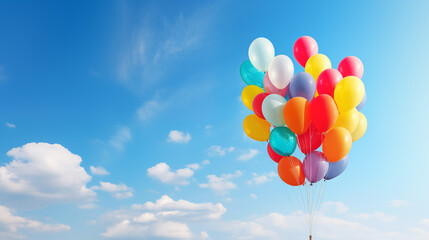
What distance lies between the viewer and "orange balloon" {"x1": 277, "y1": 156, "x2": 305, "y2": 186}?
7.71m

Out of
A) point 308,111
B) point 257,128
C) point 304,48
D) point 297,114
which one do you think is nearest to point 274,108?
point 297,114

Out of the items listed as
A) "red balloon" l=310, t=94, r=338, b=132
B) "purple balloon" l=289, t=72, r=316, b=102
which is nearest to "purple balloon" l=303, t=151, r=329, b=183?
"red balloon" l=310, t=94, r=338, b=132

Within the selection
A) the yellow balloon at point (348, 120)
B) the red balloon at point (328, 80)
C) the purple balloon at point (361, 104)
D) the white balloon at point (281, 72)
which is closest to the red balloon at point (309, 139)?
the yellow balloon at point (348, 120)

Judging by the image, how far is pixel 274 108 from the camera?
7.45 metres

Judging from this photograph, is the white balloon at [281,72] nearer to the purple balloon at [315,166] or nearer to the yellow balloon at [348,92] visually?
the yellow balloon at [348,92]

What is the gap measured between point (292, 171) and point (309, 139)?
0.81 metres

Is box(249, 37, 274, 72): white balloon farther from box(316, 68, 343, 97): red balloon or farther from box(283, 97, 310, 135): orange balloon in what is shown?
box(283, 97, 310, 135): orange balloon

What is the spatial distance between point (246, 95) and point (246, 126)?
2.51 ft

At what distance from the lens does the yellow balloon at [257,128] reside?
8.27 metres

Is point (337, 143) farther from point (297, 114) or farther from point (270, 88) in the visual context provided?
point (270, 88)

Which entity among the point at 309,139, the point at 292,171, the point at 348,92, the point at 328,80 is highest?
the point at 328,80

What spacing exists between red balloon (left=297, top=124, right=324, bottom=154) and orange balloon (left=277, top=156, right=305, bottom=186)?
33cm

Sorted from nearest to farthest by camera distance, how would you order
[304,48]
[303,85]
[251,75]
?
[303,85] < [304,48] < [251,75]

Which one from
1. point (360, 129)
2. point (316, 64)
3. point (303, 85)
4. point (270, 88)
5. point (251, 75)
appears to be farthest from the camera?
point (251, 75)
